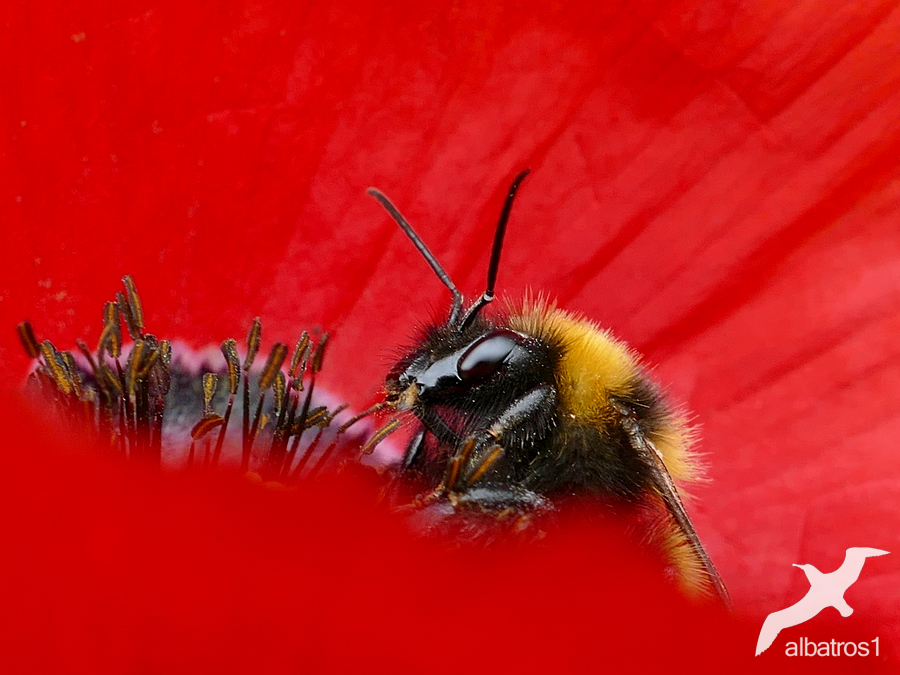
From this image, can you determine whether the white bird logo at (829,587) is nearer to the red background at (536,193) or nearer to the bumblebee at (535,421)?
the red background at (536,193)

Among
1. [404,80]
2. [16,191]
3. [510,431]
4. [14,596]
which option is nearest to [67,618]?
[14,596]

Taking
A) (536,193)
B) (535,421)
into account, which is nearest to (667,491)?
(535,421)

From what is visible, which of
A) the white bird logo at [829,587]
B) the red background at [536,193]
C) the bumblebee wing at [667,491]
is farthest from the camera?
the red background at [536,193]

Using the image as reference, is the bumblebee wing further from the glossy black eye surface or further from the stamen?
the stamen

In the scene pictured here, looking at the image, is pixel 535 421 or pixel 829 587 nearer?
A: pixel 535 421

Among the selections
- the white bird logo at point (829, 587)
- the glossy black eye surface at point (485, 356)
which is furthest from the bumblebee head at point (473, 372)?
the white bird logo at point (829, 587)

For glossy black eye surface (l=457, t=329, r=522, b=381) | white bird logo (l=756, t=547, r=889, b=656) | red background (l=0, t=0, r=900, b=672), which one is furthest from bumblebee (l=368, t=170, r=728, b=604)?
red background (l=0, t=0, r=900, b=672)

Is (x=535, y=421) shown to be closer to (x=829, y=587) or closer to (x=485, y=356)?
(x=485, y=356)
